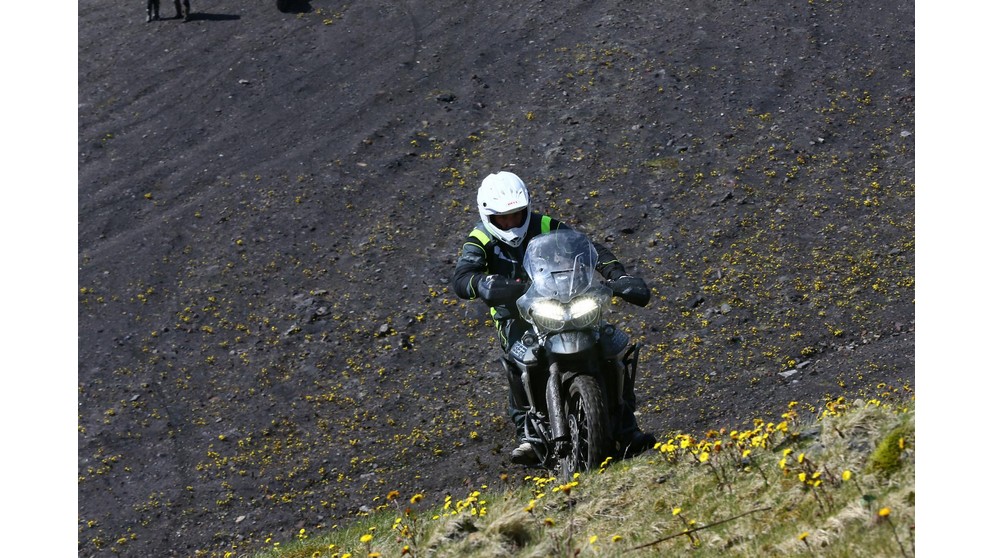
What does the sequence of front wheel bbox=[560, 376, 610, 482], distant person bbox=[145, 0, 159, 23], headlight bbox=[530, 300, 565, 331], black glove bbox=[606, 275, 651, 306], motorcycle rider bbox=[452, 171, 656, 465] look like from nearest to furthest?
1. front wheel bbox=[560, 376, 610, 482]
2. headlight bbox=[530, 300, 565, 331]
3. black glove bbox=[606, 275, 651, 306]
4. motorcycle rider bbox=[452, 171, 656, 465]
5. distant person bbox=[145, 0, 159, 23]

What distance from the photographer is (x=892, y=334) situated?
44.2ft

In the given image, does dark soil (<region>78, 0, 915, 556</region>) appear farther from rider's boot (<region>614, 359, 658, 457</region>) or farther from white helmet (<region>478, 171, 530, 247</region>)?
white helmet (<region>478, 171, 530, 247</region>)

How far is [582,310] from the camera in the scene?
342 inches

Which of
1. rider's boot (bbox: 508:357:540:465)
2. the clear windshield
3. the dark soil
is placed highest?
the clear windshield

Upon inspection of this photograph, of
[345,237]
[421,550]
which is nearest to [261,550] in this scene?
[421,550]

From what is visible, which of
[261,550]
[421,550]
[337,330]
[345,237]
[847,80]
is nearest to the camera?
[421,550]

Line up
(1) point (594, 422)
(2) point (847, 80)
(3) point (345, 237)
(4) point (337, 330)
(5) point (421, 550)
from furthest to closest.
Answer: (2) point (847, 80)
(3) point (345, 237)
(4) point (337, 330)
(1) point (594, 422)
(5) point (421, 550)

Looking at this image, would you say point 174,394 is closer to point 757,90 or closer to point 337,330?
point 337,330

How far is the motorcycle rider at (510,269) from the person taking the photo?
29.3 ft

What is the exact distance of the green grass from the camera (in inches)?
217

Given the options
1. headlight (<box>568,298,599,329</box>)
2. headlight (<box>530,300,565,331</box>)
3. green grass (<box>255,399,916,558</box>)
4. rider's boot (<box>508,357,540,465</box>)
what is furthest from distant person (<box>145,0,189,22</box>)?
green grass (<box>255,399,916,558</box>)

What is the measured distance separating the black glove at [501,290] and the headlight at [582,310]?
0.45 metres

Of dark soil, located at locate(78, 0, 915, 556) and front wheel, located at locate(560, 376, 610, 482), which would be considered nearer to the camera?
front wheel, located at locate(560, 376, 610, 482)

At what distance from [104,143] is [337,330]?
438 inches
